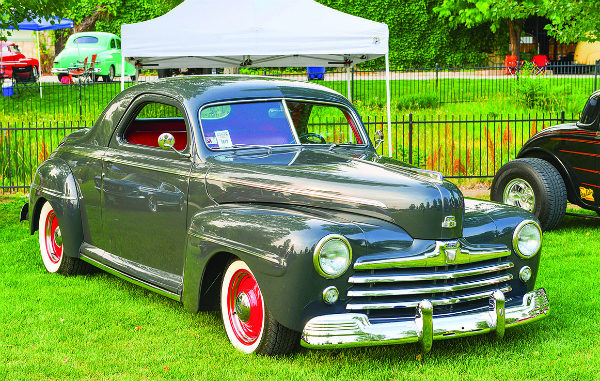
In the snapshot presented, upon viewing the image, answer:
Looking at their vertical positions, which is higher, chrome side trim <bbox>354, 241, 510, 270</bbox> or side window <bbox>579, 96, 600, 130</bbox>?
side window <bbox>579, 96, 600, 130</bbox>

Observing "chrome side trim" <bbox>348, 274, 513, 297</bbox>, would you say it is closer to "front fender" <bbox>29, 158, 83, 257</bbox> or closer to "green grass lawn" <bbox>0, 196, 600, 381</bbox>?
"green grass lawn" <bbox>0, 196, 600, 381</bbox>

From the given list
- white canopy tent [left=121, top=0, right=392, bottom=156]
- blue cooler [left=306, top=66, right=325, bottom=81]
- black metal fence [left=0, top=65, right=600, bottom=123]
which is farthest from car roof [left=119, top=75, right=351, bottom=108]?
black metal fence [left=0, top=65, right=600, bottom=123]

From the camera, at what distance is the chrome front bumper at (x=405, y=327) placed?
170 inches

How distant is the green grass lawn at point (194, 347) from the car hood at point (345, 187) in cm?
81

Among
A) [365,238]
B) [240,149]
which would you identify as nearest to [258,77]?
[240,149]

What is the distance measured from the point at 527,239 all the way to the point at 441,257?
0.83 metres

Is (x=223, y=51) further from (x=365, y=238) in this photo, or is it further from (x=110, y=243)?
(x=365, y=238)

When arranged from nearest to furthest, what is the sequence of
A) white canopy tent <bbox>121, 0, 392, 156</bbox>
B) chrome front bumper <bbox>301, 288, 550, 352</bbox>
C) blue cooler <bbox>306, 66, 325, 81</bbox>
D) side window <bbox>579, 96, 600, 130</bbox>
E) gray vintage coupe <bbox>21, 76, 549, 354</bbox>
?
chrome front bumper <bbox>301, 288, 550, 352</bbox> < gray vintage coupe <bbox>21, 76, 549, 354</bbox> < side window <bbox>579, 96, 600, 130</bbox> < white canopy tent <bbox>121, 0, 392, 156</bbox> < blue cooler <bbox>306, 66, 325, 81</bbox>

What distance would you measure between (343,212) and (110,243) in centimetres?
229

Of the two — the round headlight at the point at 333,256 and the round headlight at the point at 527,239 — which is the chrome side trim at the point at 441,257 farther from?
the round headlight at the point at 527,239

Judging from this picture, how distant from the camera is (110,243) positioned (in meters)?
6.27

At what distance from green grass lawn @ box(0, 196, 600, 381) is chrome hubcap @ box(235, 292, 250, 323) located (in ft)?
0.75

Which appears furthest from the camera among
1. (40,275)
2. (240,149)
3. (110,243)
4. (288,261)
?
(40,275)

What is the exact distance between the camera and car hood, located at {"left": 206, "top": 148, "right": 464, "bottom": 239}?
15.3 feet
